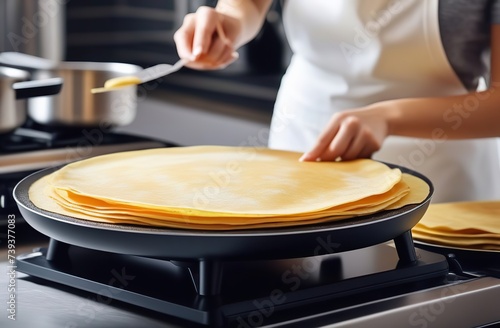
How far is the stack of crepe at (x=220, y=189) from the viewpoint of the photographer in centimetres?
88

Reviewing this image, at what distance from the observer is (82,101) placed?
5.56 feet

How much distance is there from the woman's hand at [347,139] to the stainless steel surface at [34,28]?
1.10m

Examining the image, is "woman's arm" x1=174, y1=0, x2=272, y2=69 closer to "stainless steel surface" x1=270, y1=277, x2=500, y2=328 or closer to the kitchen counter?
"stainless steel surface" x1=270, y1=277, x2=500, y2=328

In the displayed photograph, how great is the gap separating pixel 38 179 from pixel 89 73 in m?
0.68

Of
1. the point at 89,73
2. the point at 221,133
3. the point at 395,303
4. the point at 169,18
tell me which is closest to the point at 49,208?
the point at 395,303

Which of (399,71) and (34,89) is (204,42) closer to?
(34,89)

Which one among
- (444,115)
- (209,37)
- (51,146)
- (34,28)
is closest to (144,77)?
(209,37)

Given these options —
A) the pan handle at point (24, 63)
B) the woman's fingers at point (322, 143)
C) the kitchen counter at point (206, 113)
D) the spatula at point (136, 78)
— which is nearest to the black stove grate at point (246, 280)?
the woman's fingers at point (322, 143)

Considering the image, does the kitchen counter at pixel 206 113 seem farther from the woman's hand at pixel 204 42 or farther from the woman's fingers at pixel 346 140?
the woman's fingers at pixel 346 140

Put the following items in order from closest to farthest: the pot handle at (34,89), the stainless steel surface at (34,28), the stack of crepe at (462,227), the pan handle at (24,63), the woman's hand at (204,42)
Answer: the stack of crepe at (462,227), the woman's hand at (204,42), the pot handle at (34,89), the pan handle at (24,63), the stainless steel surface at (34,28)

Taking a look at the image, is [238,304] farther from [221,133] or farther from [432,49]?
[221,133]

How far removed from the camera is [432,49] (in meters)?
1.59

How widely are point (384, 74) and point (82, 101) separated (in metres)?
0.59

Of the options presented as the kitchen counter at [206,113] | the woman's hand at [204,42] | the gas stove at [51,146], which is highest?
the woman's hand at [204,42]
